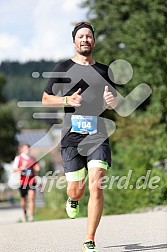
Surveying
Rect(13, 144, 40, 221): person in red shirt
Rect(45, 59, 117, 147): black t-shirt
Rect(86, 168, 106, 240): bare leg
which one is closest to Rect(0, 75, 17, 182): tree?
Rect(13, 144, 40, 221): person in red shirt

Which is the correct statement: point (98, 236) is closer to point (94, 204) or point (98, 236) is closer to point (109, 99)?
point (94, 204)

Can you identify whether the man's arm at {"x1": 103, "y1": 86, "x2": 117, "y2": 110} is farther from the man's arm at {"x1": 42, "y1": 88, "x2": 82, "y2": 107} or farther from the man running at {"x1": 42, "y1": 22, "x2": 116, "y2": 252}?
the man's arm at {"x1": 42, "y1": 88, "x2": 82, "y2": 107}

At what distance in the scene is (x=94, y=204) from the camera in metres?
7.14

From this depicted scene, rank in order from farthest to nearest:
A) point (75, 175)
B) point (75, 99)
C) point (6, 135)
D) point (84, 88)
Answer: point (6, 135) < point (75, 175) < point (84, 88) < point (75, 99)

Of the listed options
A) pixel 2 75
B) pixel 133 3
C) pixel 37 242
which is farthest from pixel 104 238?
pixel 2 75

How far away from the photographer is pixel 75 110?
739 centimetres

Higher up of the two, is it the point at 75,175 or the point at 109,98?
the point at 109,98

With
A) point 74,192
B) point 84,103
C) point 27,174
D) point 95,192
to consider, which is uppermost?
point 84,103

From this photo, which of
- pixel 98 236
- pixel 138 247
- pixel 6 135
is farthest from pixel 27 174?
pixel 6 135

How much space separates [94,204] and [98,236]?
2.20 metres

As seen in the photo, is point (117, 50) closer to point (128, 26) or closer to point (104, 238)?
point (128, 26)

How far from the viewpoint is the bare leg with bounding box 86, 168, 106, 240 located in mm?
7102

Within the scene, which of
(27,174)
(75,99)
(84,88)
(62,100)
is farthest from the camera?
(27,174)

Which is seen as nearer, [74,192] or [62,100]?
[62,100]
